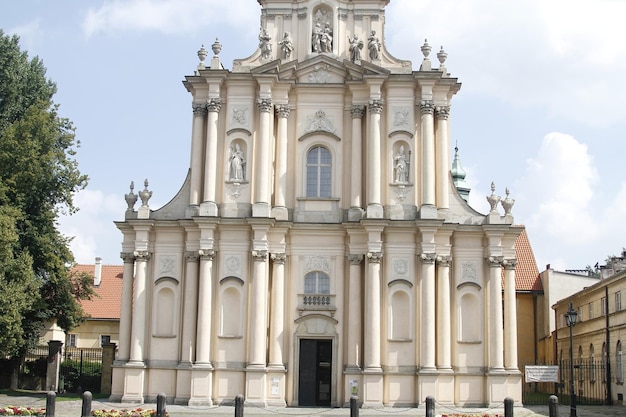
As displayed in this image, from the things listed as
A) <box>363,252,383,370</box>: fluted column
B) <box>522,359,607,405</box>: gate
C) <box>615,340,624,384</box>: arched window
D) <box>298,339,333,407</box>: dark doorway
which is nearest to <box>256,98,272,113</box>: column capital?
<box>363,252,383,370</box>: fluted column

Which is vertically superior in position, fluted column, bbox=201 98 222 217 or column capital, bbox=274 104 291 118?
column capital, bbox=274 104 291 118

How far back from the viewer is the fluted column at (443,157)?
34031 millimetres

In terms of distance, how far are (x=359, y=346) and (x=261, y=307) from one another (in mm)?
4173

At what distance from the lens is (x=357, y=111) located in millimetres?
34438

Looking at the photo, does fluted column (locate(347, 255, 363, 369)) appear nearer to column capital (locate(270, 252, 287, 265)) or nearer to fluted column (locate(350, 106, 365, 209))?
fluted column (locate(350, 106, 365, 209))

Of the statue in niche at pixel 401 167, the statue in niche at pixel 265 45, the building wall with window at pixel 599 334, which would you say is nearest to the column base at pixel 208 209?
the statue in niche at pixel 265 45

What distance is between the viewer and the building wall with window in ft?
125

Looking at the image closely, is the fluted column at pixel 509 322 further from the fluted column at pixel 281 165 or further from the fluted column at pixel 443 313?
the fluted column at pixel 281 165

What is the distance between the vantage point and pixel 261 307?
32531 mm

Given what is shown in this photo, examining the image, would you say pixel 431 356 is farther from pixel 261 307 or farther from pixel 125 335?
pixel 125 335

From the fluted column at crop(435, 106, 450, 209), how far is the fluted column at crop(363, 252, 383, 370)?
3.72 m

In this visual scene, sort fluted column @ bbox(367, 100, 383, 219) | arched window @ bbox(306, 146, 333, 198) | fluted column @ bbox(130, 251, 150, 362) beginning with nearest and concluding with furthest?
fluted column @ bbox(130, 251, 150, 362), fluted column @ bbox(367, 100, 383, 219), arched window @ bbox(306, 146, 333, 198)

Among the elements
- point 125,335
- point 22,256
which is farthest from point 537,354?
point 22,256

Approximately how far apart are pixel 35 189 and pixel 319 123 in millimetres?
13128
